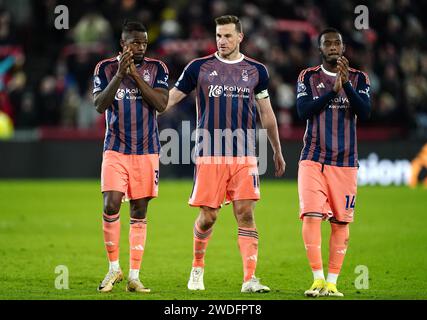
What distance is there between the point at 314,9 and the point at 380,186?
664 cm

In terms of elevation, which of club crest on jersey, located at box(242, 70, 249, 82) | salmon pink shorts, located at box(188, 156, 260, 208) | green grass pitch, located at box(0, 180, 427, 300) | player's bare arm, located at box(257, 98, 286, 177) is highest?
club crest on jersey, located at box(242, 70, 249, 82)

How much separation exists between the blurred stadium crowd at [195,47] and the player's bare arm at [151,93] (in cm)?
1318

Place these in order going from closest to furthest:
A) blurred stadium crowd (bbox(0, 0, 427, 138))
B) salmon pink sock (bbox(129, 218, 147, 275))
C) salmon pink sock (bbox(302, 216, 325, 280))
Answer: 1. salmon pink sock (bbox(302, 216, 325, 280))
2. salmon pink sock (bbox(129, 218, 147, 275))
3. blurred stadium crowd (bbox(0, 0, 427, 138))

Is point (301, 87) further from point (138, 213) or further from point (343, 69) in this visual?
point (138, 213)

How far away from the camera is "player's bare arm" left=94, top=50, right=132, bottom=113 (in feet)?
29.9

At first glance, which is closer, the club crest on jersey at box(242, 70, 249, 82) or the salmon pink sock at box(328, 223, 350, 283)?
the salmon pink sock at box(328, 223, 350, 283)

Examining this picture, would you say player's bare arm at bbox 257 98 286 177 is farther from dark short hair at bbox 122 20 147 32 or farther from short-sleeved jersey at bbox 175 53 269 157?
dark short hair at bbox 122 20 147 32

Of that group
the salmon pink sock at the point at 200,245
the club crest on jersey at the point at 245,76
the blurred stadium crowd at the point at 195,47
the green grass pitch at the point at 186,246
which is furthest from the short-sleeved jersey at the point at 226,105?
the blurred stadium crowd at the point at 195,47

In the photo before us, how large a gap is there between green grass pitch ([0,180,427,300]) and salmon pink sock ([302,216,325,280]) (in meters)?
0.27

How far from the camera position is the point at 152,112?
9.55 metres

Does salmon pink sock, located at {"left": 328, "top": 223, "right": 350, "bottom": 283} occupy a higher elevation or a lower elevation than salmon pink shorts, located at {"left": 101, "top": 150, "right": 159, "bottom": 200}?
lower

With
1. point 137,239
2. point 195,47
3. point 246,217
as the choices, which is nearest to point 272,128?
point 246,217

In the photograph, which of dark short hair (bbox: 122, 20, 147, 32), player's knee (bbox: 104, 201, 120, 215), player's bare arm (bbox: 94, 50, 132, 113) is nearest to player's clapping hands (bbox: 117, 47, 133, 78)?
player's bare arm (bbox: 94, 50, 132, 113)
